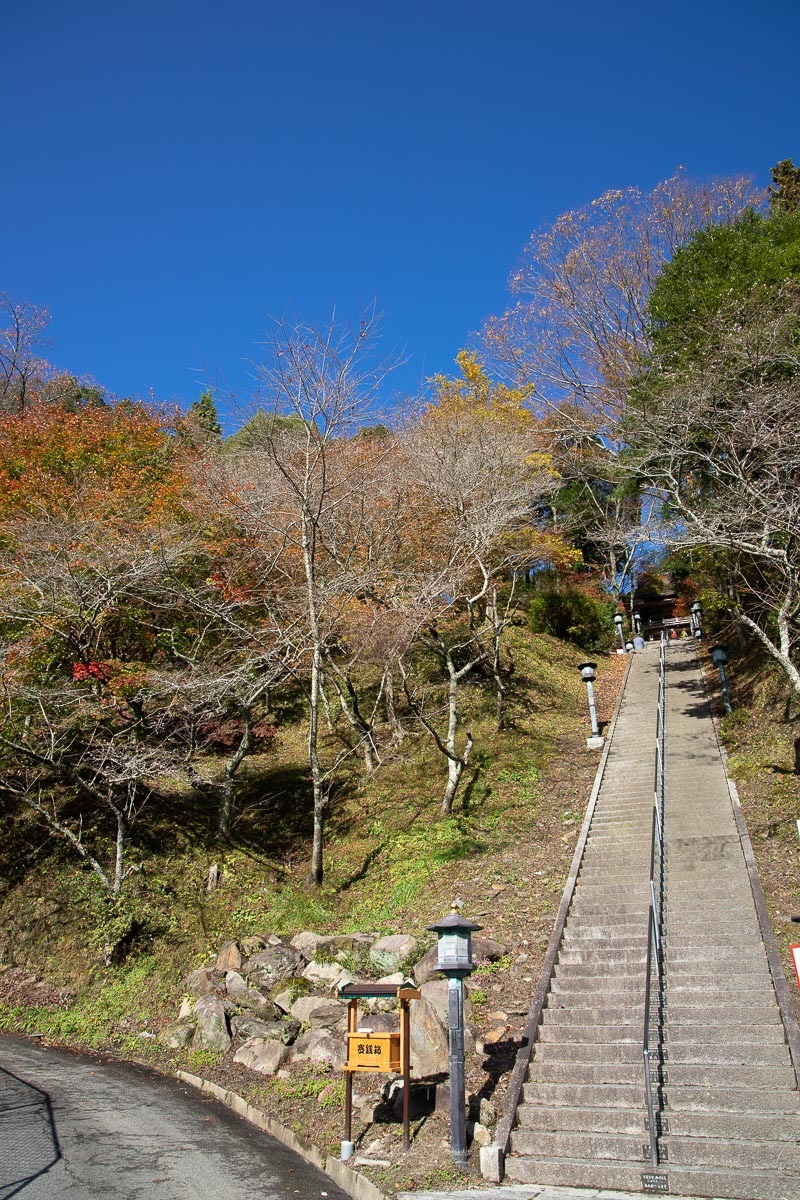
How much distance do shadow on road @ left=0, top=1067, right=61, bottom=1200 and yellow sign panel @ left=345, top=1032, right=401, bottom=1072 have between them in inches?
108

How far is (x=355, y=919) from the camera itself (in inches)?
446

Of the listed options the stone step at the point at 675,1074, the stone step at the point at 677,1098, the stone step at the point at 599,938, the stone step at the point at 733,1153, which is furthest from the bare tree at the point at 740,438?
the stone step at the point at 733,1153

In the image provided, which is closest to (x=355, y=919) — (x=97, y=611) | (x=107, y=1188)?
(x=107, y=1188)

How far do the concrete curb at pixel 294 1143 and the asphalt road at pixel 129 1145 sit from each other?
0.09 m

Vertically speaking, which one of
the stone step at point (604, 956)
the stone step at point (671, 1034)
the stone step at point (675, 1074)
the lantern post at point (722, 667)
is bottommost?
the stone step at point (675, 1074)

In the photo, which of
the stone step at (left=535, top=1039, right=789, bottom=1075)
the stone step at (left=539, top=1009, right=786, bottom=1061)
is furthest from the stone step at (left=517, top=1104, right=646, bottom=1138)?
the stone step at (left=539, top=1009, right=786, bottom=1061)

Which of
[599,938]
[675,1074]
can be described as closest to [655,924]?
[599,938]

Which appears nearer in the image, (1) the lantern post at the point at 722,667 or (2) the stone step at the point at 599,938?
(2) the stone step at the point at 599,938

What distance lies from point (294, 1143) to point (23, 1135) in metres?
2.56

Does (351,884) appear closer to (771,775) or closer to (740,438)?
(771,775)

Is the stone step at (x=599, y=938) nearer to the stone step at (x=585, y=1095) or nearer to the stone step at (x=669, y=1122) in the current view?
the stone step at (x=585, y=1095)

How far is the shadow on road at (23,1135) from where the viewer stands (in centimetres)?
611

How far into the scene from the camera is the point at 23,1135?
687cm

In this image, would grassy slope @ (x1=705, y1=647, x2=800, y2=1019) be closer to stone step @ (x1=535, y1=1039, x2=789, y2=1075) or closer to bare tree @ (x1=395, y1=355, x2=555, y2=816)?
stone step @ (x1=535, y1=1039, x2=789, y2=1075)
